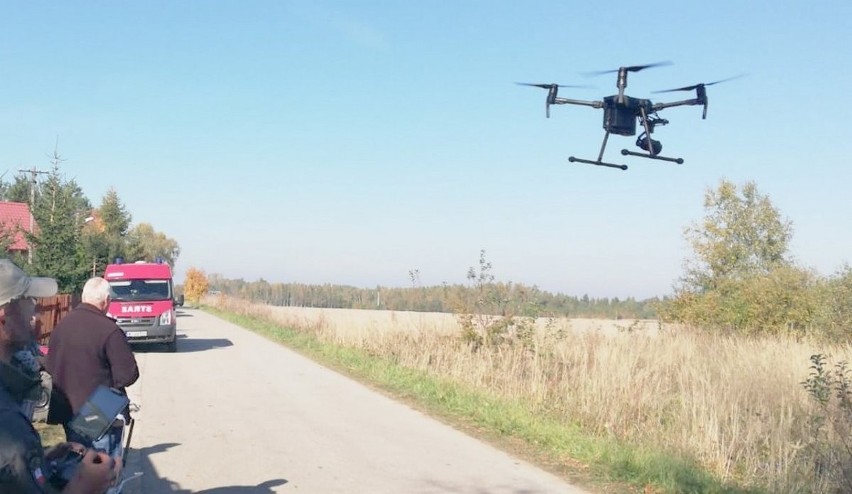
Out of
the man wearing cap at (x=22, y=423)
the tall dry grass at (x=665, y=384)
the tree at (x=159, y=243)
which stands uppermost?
the tree at (x=159, y=243)

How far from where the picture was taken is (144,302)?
22281 mm

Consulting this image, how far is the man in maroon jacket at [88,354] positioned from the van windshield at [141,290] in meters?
17.5

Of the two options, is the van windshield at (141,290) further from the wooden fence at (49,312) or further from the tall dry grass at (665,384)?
the tall dry grass at (665,384)

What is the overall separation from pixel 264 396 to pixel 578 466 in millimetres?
6704

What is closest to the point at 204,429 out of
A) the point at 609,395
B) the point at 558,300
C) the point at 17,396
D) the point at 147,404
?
the point at 147,404

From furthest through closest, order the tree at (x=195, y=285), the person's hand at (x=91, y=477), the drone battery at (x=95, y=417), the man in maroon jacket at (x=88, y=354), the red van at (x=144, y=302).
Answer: the tree at (x=195, y=285)
the red van at (x=144, y=302)
the man in maroon jacket at (x=88, y=354)
the drone battery at (x=95, y=417)
the person's hand at (x=91, y=477)

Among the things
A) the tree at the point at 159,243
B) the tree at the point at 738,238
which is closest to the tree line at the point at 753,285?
the tree at the point at 738,238

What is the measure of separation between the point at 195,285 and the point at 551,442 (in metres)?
63.5

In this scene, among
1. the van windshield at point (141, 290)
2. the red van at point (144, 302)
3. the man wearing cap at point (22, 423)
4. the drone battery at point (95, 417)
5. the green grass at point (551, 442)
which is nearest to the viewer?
the man wearing cap at point (22, 423)

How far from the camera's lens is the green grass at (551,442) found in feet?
26.7

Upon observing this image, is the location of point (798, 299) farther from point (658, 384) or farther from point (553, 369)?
point (658, 384)

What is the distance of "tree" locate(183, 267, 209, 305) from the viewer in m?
69.6

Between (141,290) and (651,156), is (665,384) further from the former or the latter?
(141,290)

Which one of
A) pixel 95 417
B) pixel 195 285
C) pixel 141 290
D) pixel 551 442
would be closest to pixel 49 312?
pixel 141 290
